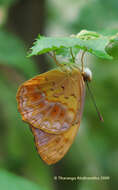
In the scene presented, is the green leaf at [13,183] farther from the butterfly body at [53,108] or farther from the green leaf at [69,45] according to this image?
the green leaf at [69,45]

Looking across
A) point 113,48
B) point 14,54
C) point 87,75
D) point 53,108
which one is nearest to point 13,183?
point 53,108

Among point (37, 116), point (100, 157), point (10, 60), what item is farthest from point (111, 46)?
point (100, 157)

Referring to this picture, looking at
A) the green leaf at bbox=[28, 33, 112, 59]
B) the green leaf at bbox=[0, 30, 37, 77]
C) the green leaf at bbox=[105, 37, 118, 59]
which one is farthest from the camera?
the green leaf at bbox=[0, 30, 37, 77]

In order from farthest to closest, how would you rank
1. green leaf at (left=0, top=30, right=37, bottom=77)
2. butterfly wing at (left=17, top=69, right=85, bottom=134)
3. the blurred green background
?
the blurred green background < green leaf at (left=0, top=30, right=37, bottom=77) < butterfly wing at (left=17, top=69, right=85, bottom=134)

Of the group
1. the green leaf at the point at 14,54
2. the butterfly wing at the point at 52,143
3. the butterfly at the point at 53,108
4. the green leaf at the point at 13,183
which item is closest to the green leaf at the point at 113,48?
the butterfly at the point at 53,108

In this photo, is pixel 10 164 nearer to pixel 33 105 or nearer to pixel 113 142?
pixel 113 142

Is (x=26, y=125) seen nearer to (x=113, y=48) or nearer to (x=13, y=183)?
(x=13, y=183)

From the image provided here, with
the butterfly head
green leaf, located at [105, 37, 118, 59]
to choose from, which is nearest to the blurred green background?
the butterfly head

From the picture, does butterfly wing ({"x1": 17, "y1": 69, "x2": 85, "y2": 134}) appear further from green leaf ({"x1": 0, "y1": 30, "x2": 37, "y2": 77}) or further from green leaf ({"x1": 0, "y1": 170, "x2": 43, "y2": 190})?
green leaf ({"x1": 0, "y1": 30, "x2": 37, "y2": 77})
